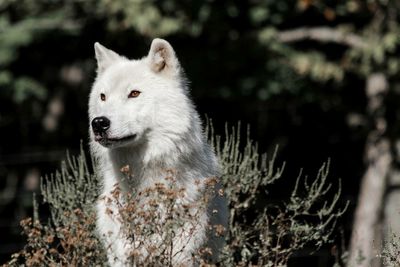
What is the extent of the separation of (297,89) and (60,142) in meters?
3.79

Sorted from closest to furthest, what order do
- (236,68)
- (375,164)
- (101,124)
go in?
1. (101,124)
2. (375,164)
3. (236,68)

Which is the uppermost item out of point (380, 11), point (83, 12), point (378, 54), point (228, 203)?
point (83, 12)

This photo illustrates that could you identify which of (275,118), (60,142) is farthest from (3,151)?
(275,118)

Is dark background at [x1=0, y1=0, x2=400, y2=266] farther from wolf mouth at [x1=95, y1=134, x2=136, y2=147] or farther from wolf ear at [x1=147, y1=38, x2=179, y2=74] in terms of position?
wolf mouth at [x1=95, y1=134, x2=136, y2=147]

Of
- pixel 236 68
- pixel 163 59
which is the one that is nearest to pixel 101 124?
pixel 163 59

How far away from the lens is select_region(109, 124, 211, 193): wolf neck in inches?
201

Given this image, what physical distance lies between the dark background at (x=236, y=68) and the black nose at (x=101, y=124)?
5.03 m

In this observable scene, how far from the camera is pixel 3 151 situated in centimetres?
1340

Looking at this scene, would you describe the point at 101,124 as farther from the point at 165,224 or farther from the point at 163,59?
the point at 165,224

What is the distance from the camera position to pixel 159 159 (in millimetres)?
5121

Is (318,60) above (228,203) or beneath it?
above

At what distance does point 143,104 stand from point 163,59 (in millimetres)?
391

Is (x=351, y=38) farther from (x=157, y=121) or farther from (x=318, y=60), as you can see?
(x=157, y=121)

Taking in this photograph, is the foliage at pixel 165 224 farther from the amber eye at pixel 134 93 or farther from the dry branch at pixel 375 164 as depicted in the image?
the dry branch at pixel 375 164
